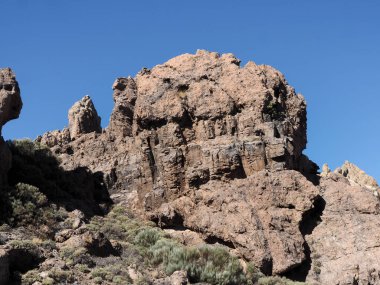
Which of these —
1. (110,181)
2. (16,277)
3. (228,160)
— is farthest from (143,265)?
(110,181)

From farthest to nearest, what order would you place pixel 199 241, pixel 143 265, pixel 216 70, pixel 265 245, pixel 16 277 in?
pixel 216 70 < pixel 199 241 < pixel 265 245 < pixel 143 265 < pixel 16 277

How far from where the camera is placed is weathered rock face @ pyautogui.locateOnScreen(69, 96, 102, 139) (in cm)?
3750

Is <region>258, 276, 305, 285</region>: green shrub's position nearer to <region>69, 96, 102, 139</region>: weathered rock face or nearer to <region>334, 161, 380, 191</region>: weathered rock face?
<region>69, 96, 102, 139</region>: weathered rock face

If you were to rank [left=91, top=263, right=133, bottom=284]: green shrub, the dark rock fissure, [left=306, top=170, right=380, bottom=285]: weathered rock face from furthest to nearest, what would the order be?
the dark rock fissure < [left=306, top=170, right=380, bottom=285]: weathered rock face < [left=91, top=263, right=133, bottom=284]: green shrub

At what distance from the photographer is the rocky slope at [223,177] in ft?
79.6

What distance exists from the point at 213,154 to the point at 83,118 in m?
13.6

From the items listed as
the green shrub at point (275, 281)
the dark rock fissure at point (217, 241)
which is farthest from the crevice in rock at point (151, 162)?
the green shrub at point (275, 281)

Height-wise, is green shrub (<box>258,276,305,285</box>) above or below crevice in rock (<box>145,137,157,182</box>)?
below

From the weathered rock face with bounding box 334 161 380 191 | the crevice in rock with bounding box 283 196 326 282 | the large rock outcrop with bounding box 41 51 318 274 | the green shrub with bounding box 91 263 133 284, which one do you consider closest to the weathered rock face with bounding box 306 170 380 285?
the crevice in rock with bounding box 283 196 326 282

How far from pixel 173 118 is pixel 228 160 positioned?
165 inches

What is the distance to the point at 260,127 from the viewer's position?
28766mm

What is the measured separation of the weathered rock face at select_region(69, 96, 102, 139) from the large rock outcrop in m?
2.76

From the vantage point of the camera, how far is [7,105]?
2583 centimetres

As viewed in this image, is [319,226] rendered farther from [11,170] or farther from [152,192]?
[11,170]
